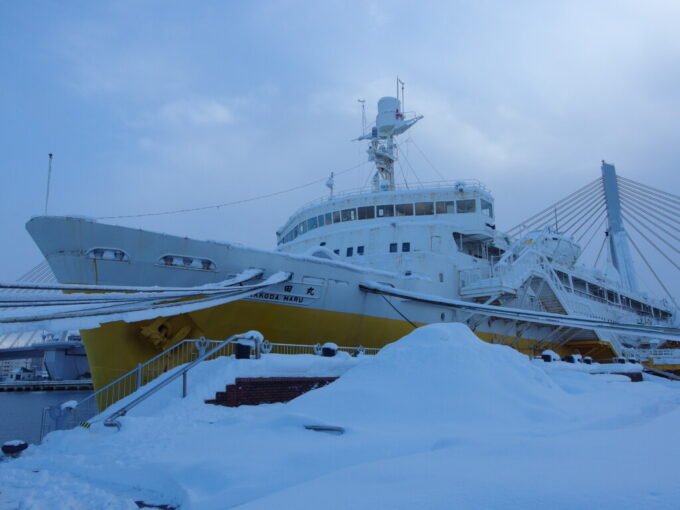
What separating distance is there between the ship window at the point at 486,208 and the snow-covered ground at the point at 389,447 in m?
15.6

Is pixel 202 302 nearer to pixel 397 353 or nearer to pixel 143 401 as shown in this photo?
pixel 143 401

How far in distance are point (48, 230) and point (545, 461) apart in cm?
1288

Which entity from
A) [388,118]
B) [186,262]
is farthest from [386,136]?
[186,262]

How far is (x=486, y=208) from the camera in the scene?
1068 inches

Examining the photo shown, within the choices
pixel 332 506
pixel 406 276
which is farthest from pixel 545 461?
pixel 406 276

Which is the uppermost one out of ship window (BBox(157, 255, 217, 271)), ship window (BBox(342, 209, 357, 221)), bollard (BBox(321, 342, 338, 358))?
ship window (BBox(342, 209, 357, 221))

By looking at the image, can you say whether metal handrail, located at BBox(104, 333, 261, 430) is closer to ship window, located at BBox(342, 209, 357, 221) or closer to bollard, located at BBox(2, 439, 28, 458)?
bollard, located at BBox(2, 439, 28, 458)

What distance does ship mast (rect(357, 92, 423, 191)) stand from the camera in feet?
105

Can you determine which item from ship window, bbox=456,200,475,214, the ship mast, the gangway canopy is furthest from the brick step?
the ship mast

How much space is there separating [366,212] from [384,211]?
0.86 metres

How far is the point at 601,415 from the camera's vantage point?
9.63m

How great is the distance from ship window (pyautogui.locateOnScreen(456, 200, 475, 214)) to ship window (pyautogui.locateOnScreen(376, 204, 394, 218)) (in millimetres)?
3291

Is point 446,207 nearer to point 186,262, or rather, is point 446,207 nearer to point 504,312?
point 504,312

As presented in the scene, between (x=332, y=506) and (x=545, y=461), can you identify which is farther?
(x=545, y=461)
